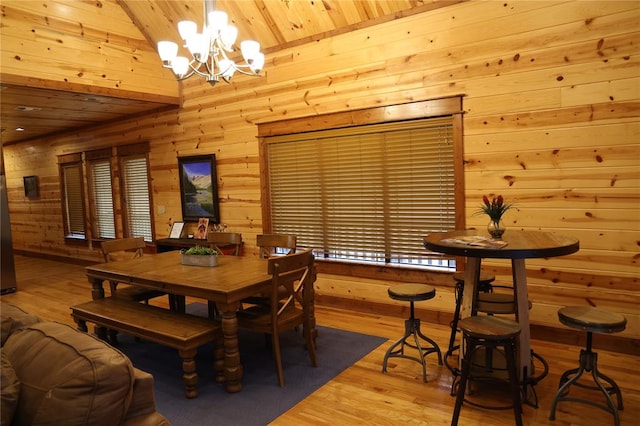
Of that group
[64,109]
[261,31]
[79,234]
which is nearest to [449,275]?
[261,31]

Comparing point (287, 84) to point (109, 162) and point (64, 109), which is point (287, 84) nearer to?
point (64, 109)

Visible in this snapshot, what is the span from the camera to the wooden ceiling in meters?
4.14

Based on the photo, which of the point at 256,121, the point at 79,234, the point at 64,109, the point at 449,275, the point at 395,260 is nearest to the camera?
the point at 449,275

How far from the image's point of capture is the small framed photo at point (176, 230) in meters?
6.05

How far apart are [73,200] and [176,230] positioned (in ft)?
11.2

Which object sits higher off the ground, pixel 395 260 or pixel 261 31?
pixel 261 31

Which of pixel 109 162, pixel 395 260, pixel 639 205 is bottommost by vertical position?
pixel 395 260

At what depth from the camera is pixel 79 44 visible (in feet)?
15.8

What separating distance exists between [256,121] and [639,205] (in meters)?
3.82

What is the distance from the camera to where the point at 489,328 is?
2258 millimetres

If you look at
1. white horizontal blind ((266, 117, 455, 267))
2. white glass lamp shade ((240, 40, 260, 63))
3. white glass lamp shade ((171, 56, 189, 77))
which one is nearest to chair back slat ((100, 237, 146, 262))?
white horizontal blind ((266, 117, 455, 267))

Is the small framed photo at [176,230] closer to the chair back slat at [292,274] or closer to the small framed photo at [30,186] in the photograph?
the chair back slat at [292,274]

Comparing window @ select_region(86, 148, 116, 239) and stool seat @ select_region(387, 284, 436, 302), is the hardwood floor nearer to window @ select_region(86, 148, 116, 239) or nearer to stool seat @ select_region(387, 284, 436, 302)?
stool seat @ select_region(387, 284, 436, 302)

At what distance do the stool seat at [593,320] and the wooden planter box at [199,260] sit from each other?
2545 mm
